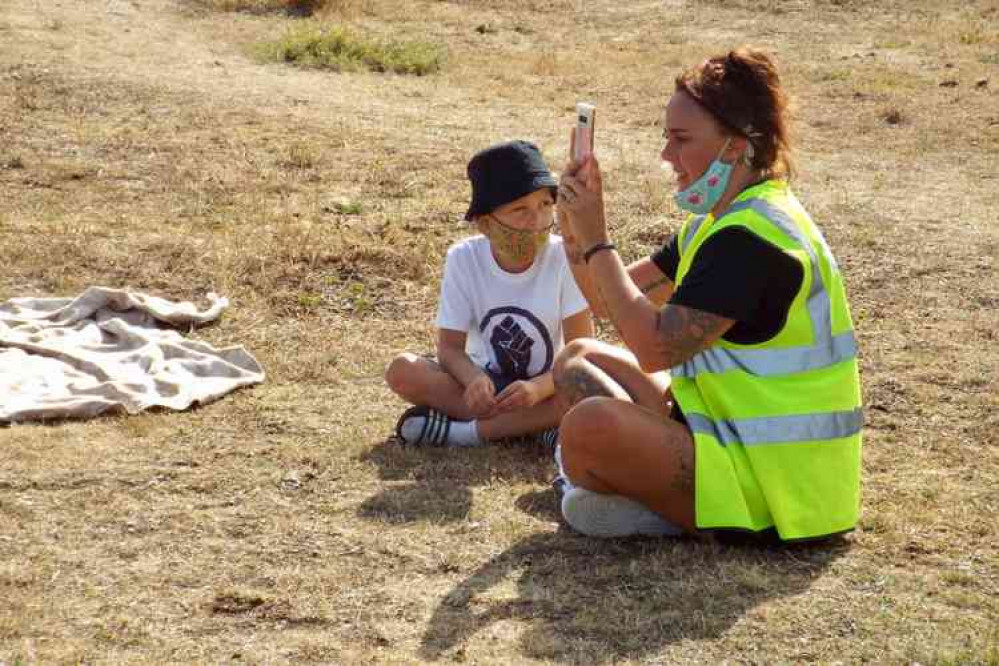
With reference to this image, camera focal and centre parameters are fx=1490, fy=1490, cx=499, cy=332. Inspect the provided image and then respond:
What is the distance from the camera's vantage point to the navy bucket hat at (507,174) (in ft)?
15.2

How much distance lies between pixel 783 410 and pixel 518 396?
113cm

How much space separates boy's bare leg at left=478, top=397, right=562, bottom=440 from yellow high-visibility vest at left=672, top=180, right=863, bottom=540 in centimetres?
98

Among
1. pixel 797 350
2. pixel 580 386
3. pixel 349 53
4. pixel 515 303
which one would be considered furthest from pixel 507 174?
pixel 349 53

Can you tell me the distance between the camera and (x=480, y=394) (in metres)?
4.63

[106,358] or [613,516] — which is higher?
[613,516]

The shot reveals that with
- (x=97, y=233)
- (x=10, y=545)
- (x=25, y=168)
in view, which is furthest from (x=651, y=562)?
(x=25, y=168)

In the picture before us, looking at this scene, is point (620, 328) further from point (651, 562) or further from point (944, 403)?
point (944, 403)

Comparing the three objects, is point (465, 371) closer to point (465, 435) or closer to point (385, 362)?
point (465, 435)

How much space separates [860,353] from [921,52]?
7458 millimetres

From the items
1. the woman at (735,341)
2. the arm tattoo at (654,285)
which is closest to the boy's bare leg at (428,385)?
the arm tattoo at (654,285)

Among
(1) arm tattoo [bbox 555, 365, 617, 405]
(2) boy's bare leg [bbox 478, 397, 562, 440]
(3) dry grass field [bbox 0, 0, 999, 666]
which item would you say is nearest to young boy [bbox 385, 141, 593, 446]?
(2) boy's bare leg [bbox 478, 397, 562, 440]

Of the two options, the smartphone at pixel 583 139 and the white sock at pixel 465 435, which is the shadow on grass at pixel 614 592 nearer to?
the white sock at pixel 465 435

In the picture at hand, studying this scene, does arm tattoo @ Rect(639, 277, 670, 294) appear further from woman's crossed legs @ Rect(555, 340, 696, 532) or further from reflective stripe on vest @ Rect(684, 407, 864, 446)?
reflective stripe on vest @ Rect(684, 407, 864, 446)

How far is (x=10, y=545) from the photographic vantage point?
4012 mm
